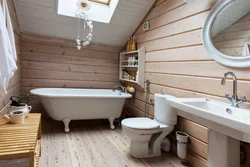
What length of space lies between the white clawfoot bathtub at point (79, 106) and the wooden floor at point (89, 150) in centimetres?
24

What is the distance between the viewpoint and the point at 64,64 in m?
3.56

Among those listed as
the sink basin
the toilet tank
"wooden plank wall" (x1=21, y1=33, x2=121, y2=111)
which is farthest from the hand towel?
"wooden plank wall" (x1=21, y1=33, x2=121, y2=111)

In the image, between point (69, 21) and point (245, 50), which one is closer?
point (245, 50)

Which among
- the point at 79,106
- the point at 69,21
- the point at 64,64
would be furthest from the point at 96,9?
the point at 79,106

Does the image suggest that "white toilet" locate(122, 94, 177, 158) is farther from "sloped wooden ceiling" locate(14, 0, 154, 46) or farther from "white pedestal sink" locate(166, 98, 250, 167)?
"sloped wooden ceiling" locate(14, 0, 154, 46)

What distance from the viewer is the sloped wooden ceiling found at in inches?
109

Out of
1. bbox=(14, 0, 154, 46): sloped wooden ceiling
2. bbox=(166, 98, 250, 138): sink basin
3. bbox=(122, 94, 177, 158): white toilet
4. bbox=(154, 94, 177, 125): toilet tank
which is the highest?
bbox=(14, 0, 154, 46): sloped wooden ceiling

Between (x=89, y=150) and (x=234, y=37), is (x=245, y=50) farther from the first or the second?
(x=89, y=150)

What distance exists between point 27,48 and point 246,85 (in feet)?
11.4

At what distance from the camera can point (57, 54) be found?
3512mm

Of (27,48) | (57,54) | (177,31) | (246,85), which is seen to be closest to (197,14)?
(177,31)

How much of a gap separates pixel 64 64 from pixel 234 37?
9.78ft

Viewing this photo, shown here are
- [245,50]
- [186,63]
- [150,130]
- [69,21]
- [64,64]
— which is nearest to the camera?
[245,50]

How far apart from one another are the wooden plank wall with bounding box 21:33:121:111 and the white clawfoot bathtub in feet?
1.43
